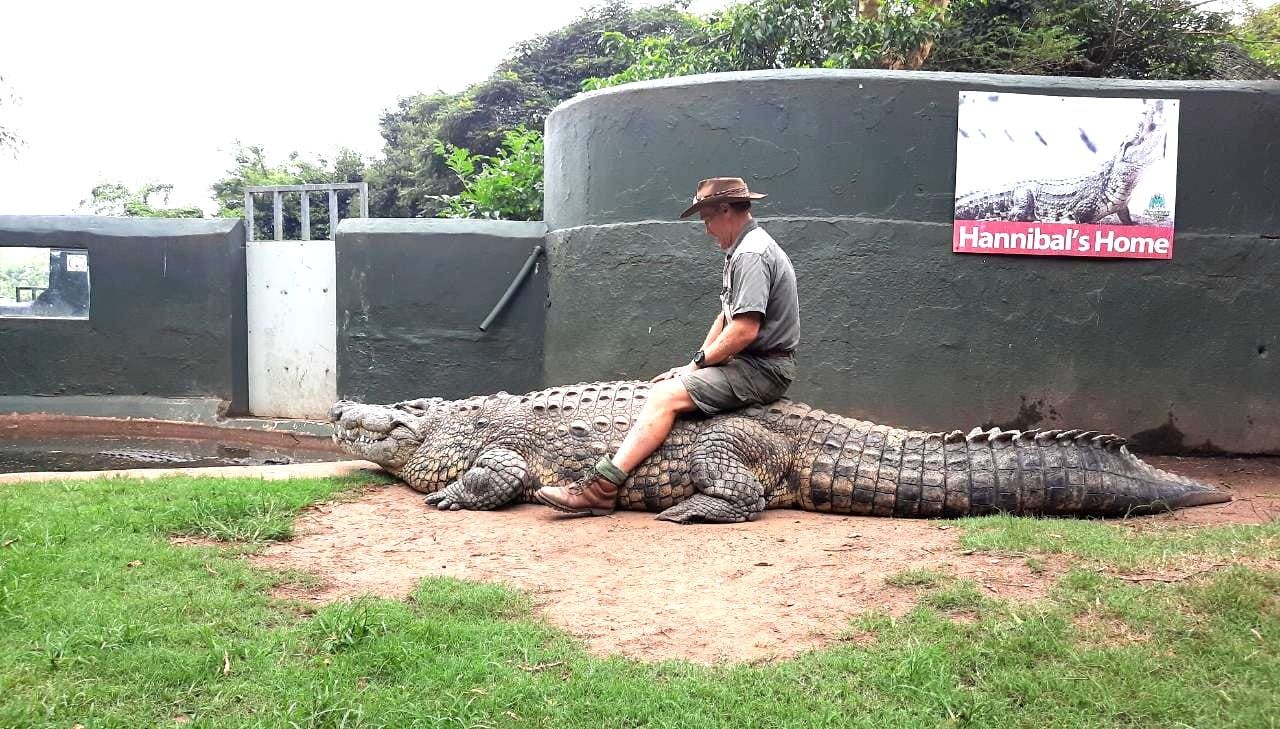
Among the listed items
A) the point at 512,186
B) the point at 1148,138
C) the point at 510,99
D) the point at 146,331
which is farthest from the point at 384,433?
the point at 510,99

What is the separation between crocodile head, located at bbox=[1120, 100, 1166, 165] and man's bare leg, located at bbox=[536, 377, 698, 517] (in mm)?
3913

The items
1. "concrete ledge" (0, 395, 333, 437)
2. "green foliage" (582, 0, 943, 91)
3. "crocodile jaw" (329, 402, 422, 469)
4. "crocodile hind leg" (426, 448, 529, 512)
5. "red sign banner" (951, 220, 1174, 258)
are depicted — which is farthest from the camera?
"green foliage" (582, 0, 943, 91)

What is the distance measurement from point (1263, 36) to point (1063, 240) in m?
9.19

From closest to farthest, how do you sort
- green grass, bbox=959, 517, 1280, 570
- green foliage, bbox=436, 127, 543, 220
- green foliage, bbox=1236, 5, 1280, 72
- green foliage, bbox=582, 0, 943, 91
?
green grass, bbox=959, 517, 1280, 570
green foliage, bbox=582, 0, 943, 91
green foliage, bbox=436, 127, 543, 220
green foliage, bbox=1236, 5, 1280, 72

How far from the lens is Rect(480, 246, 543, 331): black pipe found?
23.9 ft

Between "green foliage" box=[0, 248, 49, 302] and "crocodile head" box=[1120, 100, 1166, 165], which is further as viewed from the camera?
"green foliage" box=[0, 248, 49, 302]

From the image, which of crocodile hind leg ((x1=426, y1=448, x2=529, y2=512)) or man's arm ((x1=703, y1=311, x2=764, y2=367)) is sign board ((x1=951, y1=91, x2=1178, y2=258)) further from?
crocodile hind leg ((x1=426, y1=448, x2=529, y2=512))

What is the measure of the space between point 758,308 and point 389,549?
207 cm

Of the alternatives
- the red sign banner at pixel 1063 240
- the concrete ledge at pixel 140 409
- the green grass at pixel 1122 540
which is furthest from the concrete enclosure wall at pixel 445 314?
the green grass at pixel 1122 540

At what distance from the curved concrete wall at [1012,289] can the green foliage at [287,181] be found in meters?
19.0

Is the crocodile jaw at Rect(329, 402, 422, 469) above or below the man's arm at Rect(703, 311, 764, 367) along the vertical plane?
below

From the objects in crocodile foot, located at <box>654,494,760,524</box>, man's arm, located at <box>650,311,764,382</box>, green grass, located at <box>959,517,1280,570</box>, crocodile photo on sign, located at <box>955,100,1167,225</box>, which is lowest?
crocodile foot, located at <box>654,494,760,524</box>

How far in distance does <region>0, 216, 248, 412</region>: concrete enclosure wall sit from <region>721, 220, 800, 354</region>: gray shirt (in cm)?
651

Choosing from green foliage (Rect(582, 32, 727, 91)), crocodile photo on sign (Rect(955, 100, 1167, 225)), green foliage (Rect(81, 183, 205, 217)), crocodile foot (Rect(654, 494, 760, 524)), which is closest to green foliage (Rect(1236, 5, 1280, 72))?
crocodile photo on sign (Rect(955, 100, 1167, 225))
